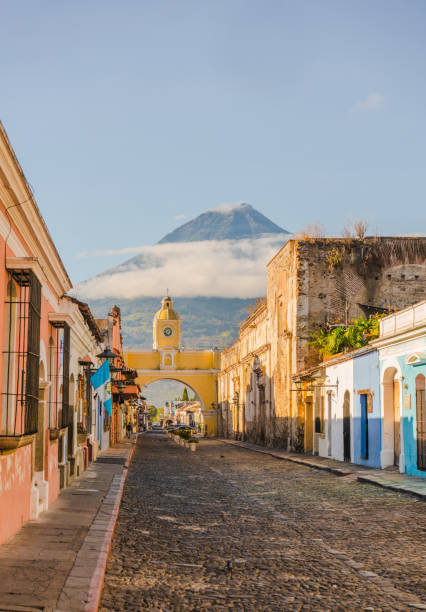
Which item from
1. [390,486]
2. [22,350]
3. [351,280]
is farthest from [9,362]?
[351,280]

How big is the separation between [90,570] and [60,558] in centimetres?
62

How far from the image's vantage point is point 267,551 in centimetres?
737

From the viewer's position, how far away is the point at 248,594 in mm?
5629

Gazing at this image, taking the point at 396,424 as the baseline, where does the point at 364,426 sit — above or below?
below

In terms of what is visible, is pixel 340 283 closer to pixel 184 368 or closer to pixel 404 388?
pixel 404 388

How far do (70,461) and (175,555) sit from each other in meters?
7.69

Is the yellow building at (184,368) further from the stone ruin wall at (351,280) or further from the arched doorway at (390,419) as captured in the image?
the arched doorway at (390,419)

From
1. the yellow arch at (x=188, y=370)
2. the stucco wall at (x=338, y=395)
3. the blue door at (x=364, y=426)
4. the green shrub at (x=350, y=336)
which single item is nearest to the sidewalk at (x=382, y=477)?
the blue door at (x=364, y=426)

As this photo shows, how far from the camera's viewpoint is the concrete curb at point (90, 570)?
16.3 ft

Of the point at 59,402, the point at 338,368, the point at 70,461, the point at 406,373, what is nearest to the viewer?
the point at 59,402

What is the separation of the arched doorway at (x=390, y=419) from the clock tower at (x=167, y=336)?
51.8m

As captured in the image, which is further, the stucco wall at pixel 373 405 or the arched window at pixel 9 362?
the stucco wall at pixel 373 405

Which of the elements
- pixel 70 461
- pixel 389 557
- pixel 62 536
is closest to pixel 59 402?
pixel 70 461

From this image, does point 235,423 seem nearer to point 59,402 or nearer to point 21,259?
point 59,402
